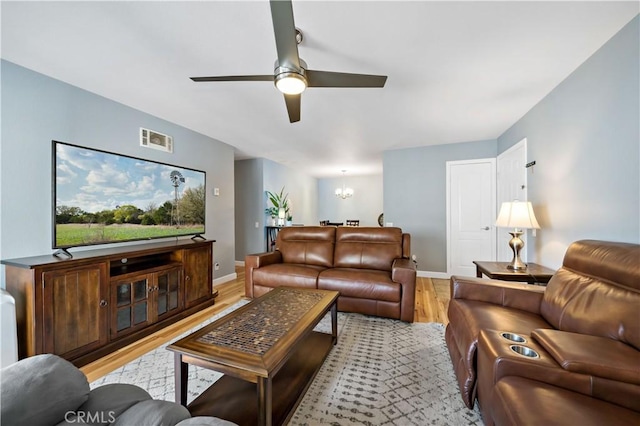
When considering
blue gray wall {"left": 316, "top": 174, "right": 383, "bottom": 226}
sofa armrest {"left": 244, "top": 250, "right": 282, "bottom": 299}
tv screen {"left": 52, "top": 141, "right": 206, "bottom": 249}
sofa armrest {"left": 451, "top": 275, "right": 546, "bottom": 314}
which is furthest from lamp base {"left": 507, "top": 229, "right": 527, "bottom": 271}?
blue gray wall {"left": 316, "top": 174, "right": 383, "bottom": 226}

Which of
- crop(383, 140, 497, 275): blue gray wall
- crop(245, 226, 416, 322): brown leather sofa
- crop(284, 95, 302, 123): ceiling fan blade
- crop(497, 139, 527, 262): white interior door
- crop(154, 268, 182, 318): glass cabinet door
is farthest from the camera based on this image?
A: crop(383, 140, 497, 275): blue gray wall

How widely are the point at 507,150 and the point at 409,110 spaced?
6.05 feet

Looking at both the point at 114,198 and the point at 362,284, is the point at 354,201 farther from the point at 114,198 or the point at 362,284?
the point at 114,198

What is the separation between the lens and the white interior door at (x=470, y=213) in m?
4.13

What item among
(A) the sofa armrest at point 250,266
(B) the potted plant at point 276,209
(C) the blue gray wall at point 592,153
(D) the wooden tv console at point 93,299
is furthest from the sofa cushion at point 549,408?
(B) the potted plant at point 276,209

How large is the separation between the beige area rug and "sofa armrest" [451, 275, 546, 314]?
0.59 meters

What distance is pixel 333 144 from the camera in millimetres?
4336

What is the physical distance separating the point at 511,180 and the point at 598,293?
2.61 meters

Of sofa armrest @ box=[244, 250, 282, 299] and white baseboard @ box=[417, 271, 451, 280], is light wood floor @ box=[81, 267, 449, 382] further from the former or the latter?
sofa armrest @ box=[244, 250, 282, 299]

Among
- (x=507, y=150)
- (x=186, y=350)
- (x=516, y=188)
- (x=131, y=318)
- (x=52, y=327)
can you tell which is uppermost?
(x=507, y=150)

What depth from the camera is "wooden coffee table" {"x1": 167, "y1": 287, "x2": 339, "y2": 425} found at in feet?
3.73

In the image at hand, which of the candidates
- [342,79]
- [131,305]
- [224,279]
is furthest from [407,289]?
[224,279]

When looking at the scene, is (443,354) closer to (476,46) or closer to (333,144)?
(476,46)

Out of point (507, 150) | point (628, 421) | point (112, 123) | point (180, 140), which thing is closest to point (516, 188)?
point (507, 150)
